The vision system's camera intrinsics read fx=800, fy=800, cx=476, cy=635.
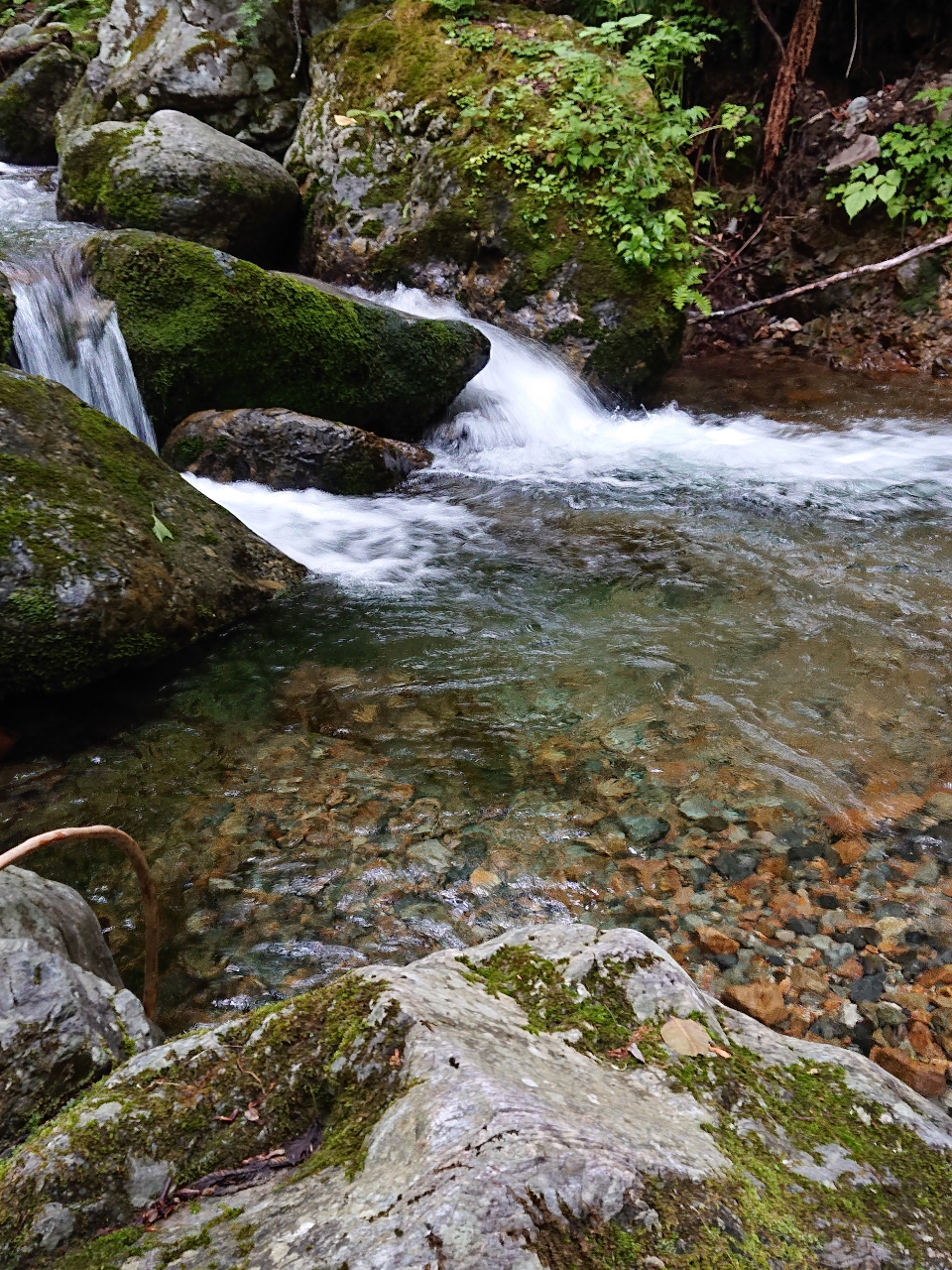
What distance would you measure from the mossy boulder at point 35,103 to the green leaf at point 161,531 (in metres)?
10.7

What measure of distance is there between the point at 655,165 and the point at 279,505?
18.7 feet

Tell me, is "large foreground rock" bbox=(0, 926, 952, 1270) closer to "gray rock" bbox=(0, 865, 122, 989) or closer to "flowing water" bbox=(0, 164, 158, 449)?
"gray rock" bbox=(0, 865, 122, 989)

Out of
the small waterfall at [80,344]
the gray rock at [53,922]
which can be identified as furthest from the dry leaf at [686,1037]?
the small waterfall at [80,344]

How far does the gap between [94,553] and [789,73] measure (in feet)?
34.2

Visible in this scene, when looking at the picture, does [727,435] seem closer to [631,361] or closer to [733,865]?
[631,361]

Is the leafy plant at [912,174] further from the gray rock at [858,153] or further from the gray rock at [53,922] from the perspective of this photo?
the gray rock at [53,922]

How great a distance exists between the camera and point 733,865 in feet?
9.52

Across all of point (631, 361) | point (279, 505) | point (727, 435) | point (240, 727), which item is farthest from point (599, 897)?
point (631, 361)

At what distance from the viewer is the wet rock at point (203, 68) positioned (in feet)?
32.1

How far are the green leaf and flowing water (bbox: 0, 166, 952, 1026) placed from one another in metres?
0.65

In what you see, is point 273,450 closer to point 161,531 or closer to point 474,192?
point 161,531

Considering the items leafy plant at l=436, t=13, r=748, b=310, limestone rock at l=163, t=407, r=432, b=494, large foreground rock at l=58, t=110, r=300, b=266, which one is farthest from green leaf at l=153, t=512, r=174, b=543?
leafy plant at l=436, t=13, r=748, b=310

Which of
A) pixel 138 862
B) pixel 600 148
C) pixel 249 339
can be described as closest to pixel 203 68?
pixel 600 148

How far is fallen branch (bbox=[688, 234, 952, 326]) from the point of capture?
9062mm
